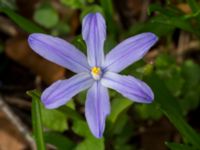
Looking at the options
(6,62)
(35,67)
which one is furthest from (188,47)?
(6,62)

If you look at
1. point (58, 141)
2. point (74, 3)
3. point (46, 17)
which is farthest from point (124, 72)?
point (46, 17)

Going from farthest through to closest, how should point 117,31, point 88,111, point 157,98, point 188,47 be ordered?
1. point 188,47
2. point 117,31
3. point 157,98
4. point 88,111

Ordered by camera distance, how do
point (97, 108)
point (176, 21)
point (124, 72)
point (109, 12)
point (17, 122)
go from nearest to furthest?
point (97, 108) < point (124, 72) < point (176, 21) < point (109, 12) < point (17, 122)

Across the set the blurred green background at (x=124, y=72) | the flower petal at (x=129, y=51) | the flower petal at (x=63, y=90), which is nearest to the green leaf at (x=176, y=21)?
the blurred green background at (x=124, y=72)

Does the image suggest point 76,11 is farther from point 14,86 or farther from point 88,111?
point 88,111

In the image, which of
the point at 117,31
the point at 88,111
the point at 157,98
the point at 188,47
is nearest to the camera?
the point at 88,111

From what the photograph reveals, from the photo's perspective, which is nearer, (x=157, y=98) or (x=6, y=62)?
(x=157, y=98)

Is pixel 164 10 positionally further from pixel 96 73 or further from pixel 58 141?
pixel 58 141

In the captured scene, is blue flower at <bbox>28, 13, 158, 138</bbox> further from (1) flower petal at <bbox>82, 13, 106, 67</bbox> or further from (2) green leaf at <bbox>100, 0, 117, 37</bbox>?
(2) green leaf at <bbox>100, 0, 117, 37</bbox>
